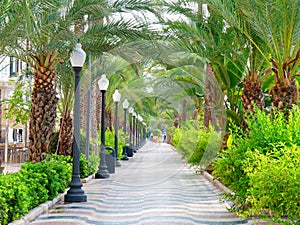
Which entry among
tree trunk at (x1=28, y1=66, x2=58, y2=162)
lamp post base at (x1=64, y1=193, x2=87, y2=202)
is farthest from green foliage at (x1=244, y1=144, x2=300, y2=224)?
tree trunk at (x1=28, y1=66, x2=58, y2=162)

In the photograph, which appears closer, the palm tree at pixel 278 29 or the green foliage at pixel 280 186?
the green foliage at pixel 280 186

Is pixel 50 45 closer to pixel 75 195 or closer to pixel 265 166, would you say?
pixel 75 195

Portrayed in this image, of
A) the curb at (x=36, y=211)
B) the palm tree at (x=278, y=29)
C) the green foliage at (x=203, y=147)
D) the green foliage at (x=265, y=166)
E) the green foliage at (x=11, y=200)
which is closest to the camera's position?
the green foliage at (x=265, y=166)

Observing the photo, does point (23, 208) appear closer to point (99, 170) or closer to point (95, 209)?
point (95, 209)

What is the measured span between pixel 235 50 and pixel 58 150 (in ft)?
20.9

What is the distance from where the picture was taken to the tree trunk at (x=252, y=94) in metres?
14.1

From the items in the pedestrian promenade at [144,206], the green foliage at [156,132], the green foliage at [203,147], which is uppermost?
the green foliage at [156,132]

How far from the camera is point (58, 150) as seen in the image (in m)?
16.4

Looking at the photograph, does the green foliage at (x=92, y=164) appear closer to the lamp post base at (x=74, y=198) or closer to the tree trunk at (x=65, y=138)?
the tree trunk at (x=65, y=138)

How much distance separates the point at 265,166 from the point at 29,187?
444 centimetres

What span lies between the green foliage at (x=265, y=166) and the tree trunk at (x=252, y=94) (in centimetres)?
371

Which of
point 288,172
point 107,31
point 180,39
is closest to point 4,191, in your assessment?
point 288,172

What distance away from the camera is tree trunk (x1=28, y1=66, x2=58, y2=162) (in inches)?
492

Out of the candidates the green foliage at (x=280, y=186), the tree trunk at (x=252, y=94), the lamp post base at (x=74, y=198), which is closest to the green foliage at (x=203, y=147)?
the tree trunk at (x=252, y=94)
